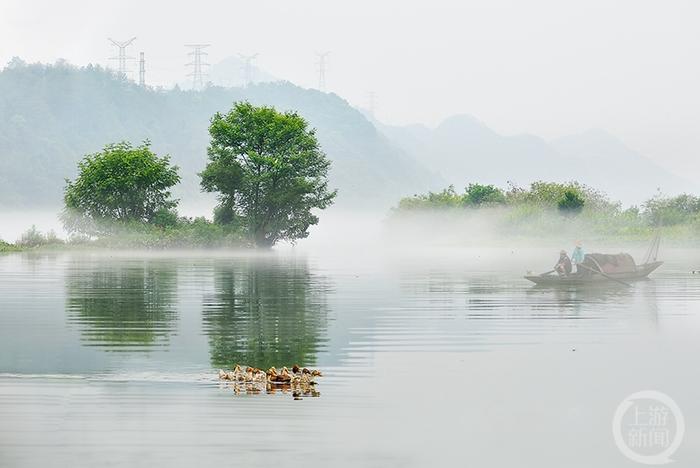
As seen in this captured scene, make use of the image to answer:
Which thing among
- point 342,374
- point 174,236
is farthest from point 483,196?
point 342,374

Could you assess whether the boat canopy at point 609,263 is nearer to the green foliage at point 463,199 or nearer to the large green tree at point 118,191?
the large green tree at point 118,191

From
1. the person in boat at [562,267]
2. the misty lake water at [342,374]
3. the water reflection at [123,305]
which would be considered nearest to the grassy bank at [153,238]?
the water reflection at [123,305]

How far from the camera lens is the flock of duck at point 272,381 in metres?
15.4

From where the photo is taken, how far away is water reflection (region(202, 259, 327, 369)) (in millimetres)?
19453

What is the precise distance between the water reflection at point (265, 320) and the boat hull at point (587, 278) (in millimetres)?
7636

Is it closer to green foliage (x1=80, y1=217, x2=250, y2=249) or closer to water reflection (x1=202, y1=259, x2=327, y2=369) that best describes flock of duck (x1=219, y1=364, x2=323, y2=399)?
water reflection (x1=202, y1=259, x2=327, y2=369)

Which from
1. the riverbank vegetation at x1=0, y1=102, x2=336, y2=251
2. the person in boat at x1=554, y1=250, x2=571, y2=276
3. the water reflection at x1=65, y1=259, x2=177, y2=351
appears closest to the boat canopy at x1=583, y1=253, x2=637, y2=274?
the person in boat at x1=554, y1=250, x2=571, y2=276

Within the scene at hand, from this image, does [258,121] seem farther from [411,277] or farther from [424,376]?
[424,376]

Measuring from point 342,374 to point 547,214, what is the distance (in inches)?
3452

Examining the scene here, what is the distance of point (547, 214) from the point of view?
337 ft

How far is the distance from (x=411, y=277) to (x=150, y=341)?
2620 centimetres

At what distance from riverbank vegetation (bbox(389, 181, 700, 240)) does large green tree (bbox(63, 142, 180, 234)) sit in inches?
1536

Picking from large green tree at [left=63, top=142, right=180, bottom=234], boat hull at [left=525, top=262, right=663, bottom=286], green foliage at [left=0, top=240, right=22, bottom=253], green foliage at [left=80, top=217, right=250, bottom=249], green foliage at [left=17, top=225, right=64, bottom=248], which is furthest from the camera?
green foliage at [left=17, top=225, right=64, bottom=248]

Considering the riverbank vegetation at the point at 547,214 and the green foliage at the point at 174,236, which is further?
the riverbank vegetation at the point at 547,214
